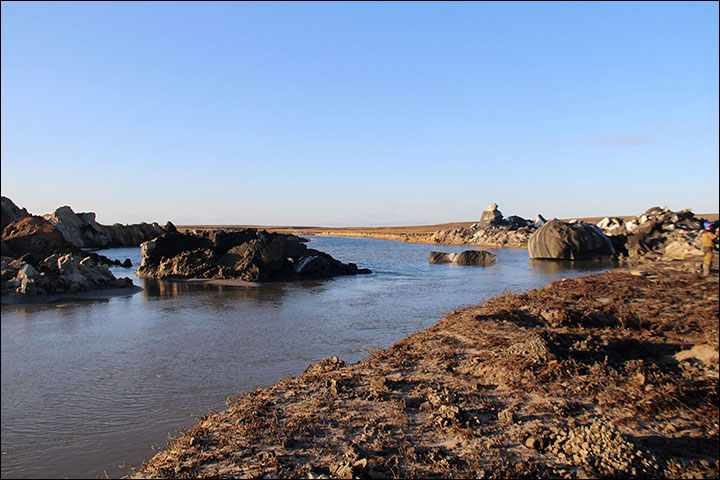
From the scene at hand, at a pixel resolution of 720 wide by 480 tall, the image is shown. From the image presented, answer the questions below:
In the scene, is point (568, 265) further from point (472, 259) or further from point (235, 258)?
point (235, 258)

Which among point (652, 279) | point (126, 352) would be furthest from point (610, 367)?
point (126, 352)

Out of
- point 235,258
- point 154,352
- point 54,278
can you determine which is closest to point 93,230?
point 235,258

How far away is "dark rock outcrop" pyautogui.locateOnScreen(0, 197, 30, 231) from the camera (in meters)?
46.4

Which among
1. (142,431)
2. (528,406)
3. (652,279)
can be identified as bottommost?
(142,431)

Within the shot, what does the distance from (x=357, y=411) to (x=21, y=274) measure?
20317mm

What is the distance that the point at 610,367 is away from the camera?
8.04 m

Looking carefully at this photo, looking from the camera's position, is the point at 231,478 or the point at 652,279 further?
the point at 652,279

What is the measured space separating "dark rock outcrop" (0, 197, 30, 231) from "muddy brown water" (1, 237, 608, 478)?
30.3 m

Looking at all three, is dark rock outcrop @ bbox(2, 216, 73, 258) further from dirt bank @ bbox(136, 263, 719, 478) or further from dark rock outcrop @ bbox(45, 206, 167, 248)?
dirt bank @ bbox(136, 263, 719, 478)

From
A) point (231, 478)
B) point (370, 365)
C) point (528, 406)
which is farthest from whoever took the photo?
point (370, 365)

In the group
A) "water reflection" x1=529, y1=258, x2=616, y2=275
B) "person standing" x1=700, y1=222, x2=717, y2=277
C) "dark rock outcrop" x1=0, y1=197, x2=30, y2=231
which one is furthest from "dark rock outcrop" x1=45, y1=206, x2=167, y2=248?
"person standing" x1=700, y1=222, x2=717, y2=277

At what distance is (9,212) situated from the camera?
159 ft

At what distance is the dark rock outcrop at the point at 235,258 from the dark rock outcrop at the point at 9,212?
20.9m

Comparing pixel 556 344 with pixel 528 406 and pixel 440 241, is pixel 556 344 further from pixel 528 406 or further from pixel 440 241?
pixel 440 241
